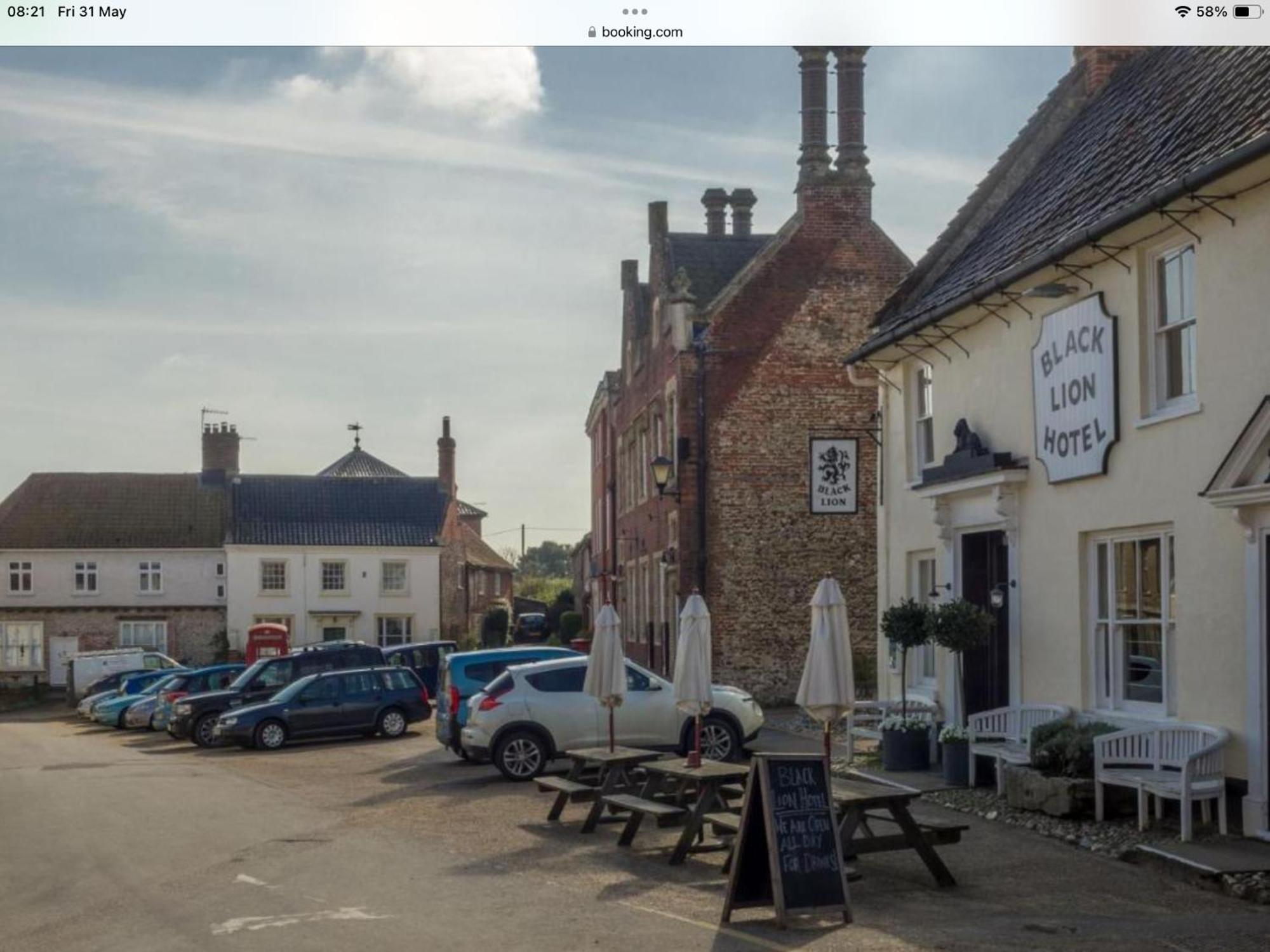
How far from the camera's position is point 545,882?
11.8m

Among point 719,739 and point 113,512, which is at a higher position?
point 113,512

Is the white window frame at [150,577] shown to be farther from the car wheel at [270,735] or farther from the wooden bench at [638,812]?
the wooden bench at [638,812]

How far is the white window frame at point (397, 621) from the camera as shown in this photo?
6284cm

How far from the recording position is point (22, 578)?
202 feet

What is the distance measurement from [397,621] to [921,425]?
45329 millimetres

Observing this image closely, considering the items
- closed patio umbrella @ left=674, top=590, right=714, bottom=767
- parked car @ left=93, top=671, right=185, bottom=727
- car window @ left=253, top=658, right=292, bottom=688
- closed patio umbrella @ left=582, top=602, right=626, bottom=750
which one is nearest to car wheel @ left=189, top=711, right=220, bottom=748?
car window @ left=253, top=658, right=292, bottom=688

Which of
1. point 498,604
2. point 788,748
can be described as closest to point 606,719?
point 788,748

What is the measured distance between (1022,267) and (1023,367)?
1624 mm

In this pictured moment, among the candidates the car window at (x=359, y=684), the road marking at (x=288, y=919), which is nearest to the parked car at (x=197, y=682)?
the car window at (x=359, y=684)

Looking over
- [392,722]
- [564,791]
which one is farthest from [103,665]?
[564,791]

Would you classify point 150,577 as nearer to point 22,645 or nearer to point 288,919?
point 22,645

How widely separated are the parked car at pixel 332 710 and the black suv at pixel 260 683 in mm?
1295

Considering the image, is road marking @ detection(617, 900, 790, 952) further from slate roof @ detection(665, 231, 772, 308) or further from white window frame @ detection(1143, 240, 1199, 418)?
slate roof @ detection(665, 231, 772, 308)

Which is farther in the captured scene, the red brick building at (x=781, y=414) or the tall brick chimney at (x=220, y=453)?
the tall brick chimney at (x=220, y=453)
